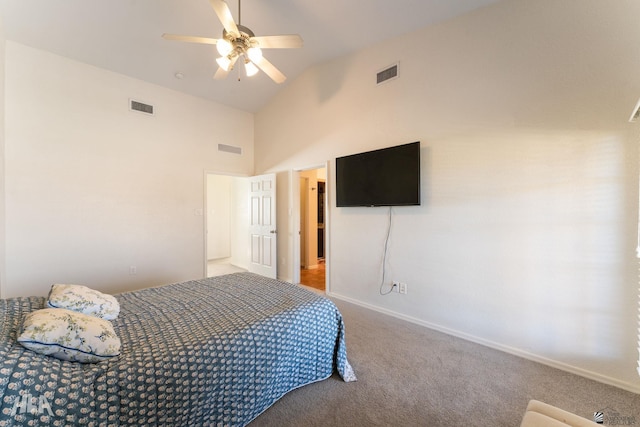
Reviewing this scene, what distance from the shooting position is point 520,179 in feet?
7.43

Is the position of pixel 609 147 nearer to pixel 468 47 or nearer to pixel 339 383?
pixel 468 47

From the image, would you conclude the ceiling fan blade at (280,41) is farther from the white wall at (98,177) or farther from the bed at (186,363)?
the white wall at (98,177)

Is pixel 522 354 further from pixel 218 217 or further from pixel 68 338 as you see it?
pixel 218 217

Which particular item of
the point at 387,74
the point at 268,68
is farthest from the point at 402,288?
the point at 268,68

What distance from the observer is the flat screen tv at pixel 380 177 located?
281 centimetres

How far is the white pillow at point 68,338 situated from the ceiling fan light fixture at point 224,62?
2134 mm

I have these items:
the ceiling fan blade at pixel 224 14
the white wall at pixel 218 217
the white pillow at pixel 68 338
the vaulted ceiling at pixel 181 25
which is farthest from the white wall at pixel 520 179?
the white wall at pixel 218 217

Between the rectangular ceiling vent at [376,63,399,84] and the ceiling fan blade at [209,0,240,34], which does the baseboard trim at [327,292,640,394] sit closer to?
the rectangular ceiling vent at [376,63,399,84]

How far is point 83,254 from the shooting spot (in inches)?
130

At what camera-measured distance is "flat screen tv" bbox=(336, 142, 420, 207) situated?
2814 millimetres

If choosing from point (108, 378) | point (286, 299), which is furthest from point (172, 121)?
point (108, 378)

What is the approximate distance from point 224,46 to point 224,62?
0.18 meters

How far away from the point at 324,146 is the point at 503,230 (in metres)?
2.51

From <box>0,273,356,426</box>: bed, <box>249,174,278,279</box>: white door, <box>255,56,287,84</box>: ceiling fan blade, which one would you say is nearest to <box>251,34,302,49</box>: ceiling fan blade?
<box>255,56,287,84</box>: ceiling fan blade
